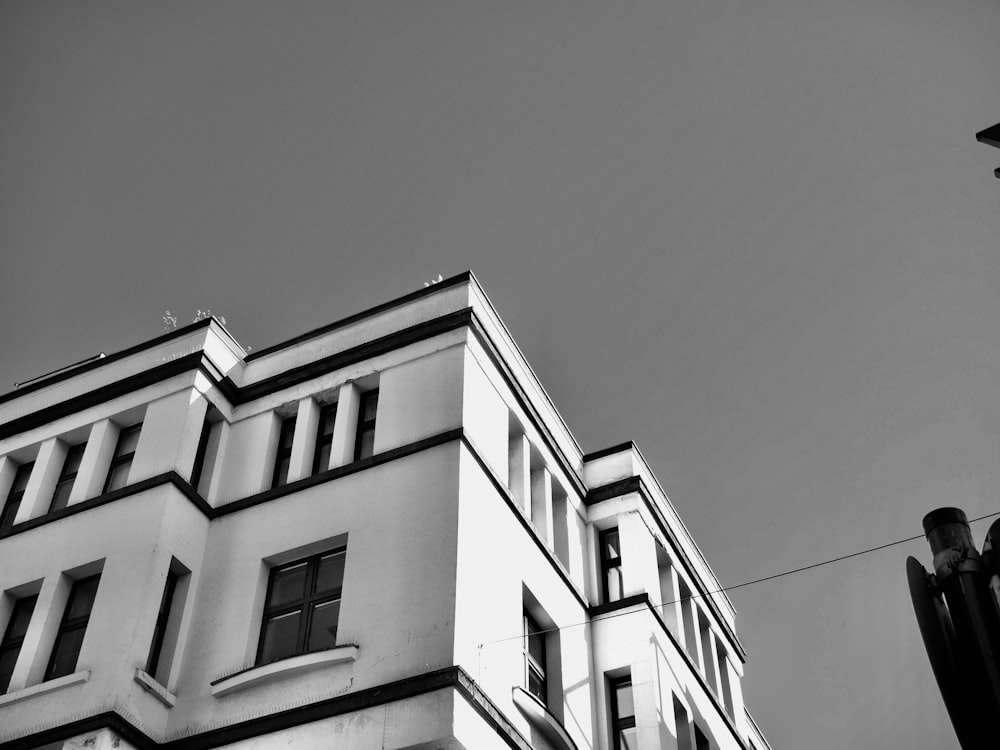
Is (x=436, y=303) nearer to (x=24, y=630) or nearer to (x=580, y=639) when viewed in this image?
(x=580, y=639)

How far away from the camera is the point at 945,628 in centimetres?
931

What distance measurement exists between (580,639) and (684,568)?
6.96m

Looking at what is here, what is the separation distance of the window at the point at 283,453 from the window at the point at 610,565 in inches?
337

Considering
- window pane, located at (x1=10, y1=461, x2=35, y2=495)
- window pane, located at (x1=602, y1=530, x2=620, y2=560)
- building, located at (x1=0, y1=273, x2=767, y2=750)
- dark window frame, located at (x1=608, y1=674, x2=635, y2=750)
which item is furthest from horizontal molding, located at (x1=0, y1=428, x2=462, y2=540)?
window pane, located at (x1=602, y1=530, x2=620, y2=560)

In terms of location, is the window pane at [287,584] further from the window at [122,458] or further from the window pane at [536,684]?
the window pane at [536,684]

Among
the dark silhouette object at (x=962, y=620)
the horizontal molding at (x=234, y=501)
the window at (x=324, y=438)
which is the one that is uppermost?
the window at (x=324, y=438)

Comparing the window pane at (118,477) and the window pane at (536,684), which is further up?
the window pane at (118,477)

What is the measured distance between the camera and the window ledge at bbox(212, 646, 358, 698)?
66.0 feet

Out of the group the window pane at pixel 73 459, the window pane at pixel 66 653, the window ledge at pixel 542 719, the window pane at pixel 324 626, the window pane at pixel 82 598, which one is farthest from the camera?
the window pane at pixel 73 459

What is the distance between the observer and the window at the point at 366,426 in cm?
2444

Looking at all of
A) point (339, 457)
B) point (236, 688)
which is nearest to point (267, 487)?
point (339, 457)

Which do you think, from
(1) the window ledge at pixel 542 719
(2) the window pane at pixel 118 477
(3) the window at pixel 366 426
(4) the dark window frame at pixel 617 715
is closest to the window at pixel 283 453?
(3) the window at pixel 366 426

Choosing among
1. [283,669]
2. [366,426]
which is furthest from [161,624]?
[366,426]

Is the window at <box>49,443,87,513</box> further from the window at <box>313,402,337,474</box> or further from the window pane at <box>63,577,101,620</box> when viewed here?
the window at <box>313,402,337,474</box>
